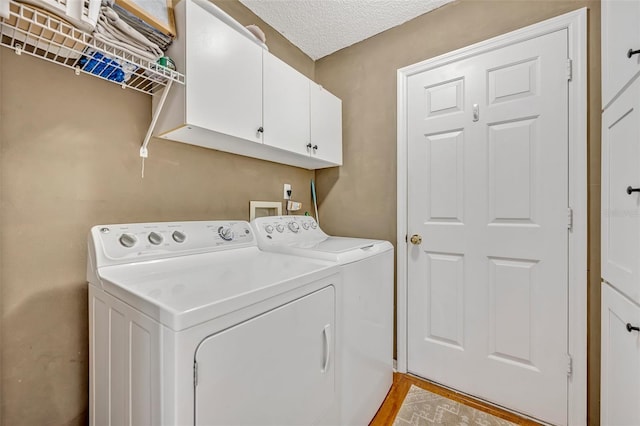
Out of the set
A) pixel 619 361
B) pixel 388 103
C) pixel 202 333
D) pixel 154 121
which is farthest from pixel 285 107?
pixel 619 361

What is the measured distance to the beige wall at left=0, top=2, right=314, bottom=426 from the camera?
3.13ft

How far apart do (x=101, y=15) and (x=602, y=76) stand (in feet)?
6.98

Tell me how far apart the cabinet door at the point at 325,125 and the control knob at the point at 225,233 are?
76cm

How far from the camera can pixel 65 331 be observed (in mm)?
1071

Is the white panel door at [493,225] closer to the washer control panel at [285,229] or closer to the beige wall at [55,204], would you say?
the washer control panel at [285,229]

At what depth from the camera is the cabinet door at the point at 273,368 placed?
70 centimetres

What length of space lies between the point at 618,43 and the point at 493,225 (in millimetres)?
940

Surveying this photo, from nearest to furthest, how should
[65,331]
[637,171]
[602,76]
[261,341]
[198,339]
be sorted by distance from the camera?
1. [198,339]
2. [261,341]
3. [637,171]
4. [65,331]
5. [602,76]

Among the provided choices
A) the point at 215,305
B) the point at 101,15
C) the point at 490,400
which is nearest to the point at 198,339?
the point at 215,305

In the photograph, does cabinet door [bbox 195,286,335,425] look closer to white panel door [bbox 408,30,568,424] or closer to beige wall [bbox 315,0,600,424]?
white panel door [bbox 408,30,568,424]

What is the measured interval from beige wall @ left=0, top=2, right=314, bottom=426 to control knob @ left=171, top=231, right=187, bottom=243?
0.68ft

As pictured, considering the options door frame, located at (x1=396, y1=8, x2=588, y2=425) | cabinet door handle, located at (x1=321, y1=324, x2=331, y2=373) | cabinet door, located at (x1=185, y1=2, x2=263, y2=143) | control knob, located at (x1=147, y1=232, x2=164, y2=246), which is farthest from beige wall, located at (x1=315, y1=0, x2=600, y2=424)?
control knob, located at (x1=147, y1=232, x2=164, y2=246)

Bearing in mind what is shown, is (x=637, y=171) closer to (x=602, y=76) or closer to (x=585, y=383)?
(x=602, y=76)

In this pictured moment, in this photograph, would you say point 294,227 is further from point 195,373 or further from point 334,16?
point 334,16
